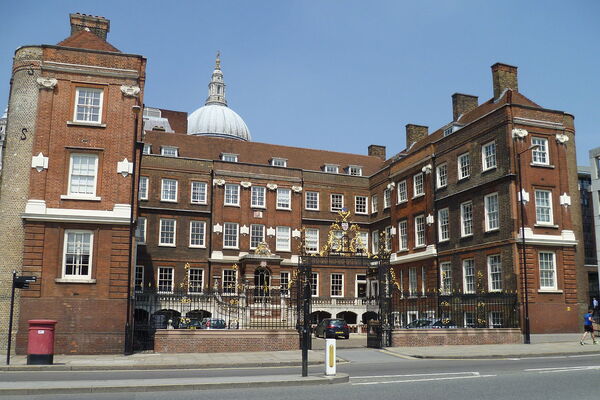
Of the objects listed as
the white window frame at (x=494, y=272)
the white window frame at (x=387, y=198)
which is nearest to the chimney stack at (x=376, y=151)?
the white window frame at (x=387, y=198)

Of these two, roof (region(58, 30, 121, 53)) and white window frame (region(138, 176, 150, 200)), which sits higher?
roof (region(58, 30, 121, 53))

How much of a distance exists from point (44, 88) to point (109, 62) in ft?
9.82

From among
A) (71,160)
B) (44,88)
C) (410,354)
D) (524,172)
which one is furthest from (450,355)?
(44,88)

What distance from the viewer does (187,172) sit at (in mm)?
46875

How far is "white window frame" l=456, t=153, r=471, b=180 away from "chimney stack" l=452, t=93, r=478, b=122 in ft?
22.4

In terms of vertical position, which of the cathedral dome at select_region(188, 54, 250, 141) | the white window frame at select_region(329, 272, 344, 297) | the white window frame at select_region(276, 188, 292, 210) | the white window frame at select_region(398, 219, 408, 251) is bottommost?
the white window frame at select_region(329, 272, 344, 297)

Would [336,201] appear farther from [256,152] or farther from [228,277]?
[228,277]

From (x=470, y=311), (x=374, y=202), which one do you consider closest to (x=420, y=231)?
(x=470, y=311)

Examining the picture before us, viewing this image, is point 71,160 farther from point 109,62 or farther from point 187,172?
point 187,172

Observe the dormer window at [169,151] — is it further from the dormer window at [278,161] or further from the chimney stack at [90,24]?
the chimney stack at [90,24]

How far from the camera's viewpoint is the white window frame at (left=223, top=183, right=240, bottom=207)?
47.4 metres

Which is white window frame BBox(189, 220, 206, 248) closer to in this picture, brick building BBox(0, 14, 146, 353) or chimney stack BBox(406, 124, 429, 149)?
chimney stack BBox(406, 124, 429, 149)

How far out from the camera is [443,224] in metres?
40.0

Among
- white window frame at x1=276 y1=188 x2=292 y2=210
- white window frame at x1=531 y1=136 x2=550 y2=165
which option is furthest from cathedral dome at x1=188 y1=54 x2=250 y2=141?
white window frame at x1=531 y1=136 x2=550 y2=165
